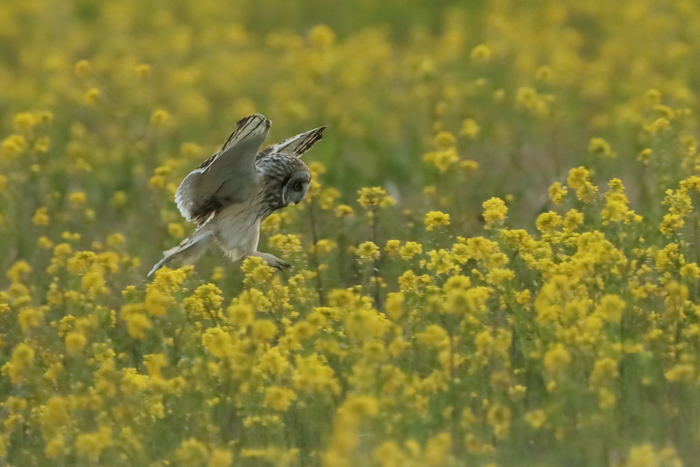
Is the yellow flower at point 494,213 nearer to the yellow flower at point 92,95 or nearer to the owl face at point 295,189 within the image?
the owl face at point 295,189

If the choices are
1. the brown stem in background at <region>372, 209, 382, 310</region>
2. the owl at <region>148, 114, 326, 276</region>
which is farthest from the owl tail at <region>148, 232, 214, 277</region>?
the brown stem in background at <region>372, 209, 382, 310</region>

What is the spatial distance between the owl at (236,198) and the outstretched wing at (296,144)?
18cm

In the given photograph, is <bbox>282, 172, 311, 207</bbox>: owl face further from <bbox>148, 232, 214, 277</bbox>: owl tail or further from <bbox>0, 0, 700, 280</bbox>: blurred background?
<bbox>0, 0, 700, 280</bbox>: blurred background

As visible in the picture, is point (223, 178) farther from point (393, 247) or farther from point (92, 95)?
point (92, 95)

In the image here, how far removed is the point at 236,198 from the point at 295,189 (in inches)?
13.6

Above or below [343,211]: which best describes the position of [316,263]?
below

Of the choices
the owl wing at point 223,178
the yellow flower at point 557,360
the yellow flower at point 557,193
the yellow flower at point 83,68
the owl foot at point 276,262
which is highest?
the yellow flower at point 83,68

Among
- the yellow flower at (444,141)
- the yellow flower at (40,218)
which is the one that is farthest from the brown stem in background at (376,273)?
the yellow flower at (40,218)

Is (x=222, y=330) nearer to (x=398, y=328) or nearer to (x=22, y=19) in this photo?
(x=398, y=328)

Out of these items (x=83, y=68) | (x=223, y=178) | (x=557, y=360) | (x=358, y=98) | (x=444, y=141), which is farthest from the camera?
(x=358, y=98)

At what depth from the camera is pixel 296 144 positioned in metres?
8.01

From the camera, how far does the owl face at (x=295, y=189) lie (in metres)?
7.27

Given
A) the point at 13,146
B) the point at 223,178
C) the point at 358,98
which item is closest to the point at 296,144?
the point at 223,178

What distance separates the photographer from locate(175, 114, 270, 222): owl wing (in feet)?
21.8
